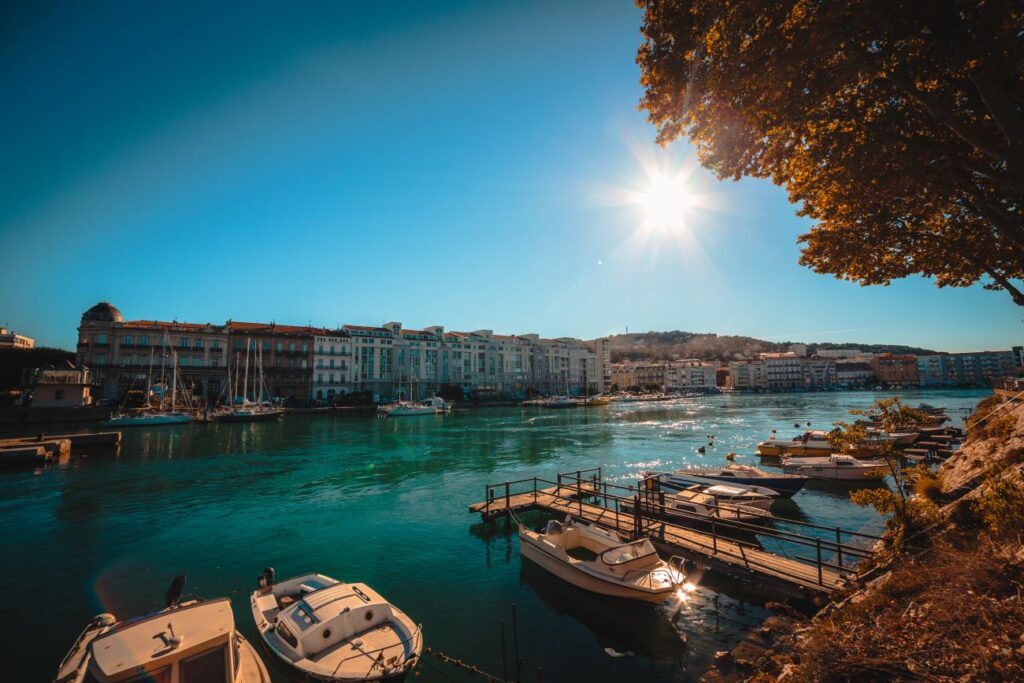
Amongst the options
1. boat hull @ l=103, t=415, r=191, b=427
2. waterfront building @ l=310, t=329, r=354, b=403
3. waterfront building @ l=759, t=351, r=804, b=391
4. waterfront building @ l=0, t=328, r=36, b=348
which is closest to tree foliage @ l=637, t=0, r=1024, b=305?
boat hull @ l=103, t=415, r=191, b=427

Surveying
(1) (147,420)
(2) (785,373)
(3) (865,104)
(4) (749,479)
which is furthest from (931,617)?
(2) (785,373)

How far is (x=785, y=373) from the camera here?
595 feet

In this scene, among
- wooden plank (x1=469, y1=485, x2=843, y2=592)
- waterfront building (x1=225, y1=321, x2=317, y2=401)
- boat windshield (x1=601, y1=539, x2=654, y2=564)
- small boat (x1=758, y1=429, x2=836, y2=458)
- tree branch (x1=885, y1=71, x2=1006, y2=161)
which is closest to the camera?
tree branch (x1=885, y1=71, x2=1006, y2=161)

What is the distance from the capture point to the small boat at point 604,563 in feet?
32.7

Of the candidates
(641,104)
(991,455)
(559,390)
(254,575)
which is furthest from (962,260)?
(559,390)

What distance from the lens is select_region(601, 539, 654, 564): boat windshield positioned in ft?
34.1

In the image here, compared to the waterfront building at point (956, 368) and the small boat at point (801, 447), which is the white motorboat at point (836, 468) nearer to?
the small boat at point (801, 447)

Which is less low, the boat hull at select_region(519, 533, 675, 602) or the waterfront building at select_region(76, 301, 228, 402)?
the waterfront building at select_region(76, 301, 228, 402)

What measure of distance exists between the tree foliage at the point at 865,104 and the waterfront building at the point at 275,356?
286 ft

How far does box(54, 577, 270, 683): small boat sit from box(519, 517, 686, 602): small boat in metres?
6.73

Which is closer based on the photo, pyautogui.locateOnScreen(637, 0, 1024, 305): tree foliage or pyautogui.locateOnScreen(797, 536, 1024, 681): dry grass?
pyautogui.locateOnScreen(797, 536, 1024, 681): dry grass

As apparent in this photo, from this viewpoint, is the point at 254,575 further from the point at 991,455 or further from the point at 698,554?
the point at 991,455

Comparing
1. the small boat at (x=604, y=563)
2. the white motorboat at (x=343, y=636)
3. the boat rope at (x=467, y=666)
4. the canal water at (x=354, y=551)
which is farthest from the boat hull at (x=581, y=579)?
the white motorboat at (x=343, y=636)

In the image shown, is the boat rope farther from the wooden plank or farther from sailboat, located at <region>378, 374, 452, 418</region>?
sailboat, located at <region>378, 374, 452, 418</region>
